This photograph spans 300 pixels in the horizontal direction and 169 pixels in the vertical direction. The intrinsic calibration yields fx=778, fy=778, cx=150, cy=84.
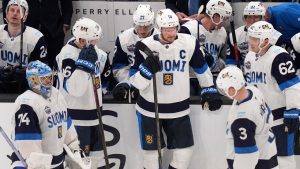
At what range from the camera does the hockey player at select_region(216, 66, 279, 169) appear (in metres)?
4.43

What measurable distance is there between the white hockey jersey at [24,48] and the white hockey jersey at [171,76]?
90 centimetres

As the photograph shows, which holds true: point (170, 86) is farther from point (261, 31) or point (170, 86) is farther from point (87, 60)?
point (261, 31)

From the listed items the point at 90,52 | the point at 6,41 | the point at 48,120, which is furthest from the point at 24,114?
the point at 6,41

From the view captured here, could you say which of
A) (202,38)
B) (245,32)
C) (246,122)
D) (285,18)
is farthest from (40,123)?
(285,18)

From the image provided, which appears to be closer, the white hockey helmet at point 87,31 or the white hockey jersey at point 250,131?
the white hockey jersey at point 250,131

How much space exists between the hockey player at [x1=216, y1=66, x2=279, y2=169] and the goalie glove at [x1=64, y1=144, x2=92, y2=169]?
893mm

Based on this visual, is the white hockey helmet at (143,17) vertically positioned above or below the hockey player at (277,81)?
above

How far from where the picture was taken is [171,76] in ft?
16.8

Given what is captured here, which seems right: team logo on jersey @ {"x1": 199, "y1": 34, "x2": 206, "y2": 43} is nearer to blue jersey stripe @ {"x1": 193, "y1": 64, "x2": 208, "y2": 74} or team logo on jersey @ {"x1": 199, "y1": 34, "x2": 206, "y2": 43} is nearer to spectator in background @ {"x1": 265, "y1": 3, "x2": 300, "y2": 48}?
spectator in background @ {"x1": 265, "y1": 3, "x2": 300, "y2": 48}

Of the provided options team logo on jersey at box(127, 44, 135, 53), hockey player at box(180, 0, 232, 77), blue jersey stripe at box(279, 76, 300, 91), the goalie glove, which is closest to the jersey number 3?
the goalie glove

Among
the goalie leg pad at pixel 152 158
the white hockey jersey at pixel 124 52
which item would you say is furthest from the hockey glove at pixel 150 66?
the white hockey jersey at pixel 124 52

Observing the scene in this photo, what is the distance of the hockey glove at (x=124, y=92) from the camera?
5.35 metres

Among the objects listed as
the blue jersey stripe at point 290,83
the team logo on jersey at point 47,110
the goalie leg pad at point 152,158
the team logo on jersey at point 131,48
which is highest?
the team logo on jersey at point 131,48

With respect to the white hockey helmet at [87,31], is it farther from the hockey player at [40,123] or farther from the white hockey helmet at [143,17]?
the hockey player at [40,123]
